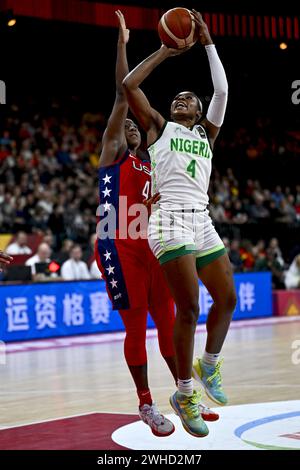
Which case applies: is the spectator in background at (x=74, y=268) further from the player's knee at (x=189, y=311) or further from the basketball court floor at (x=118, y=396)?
the player's knee at (x=189, y=311)

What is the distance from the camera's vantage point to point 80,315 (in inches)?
554

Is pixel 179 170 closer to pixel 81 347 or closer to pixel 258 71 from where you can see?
pixel 81 347

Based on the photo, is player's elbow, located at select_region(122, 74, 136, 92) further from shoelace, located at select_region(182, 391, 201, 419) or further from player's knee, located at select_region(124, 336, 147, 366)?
shoelace, located at select_region(182, 391, 201, 419)

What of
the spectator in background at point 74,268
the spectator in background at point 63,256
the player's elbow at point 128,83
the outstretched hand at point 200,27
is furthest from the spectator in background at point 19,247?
the player's elbow at point 128,83

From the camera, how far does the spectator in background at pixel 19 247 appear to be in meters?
14.5

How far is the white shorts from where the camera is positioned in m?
5.57

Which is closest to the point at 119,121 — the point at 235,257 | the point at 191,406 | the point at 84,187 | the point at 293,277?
the point at 191,406

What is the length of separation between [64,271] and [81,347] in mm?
2059

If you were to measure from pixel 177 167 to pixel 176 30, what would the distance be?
873 mm

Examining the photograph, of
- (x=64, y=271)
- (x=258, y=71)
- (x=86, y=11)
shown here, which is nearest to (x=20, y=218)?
(x=64, y=271)

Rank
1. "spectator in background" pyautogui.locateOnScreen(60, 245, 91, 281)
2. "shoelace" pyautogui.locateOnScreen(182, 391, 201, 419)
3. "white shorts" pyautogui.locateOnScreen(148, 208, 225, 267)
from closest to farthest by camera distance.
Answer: "shoelace" pyautogui.locateOnScreen(182, 391, 201, 419) < "white shorts" pyautogui.locateOnScreen(148, 208, 225, 267) < "spectator in background" pyautogui.locateOnScreen(60, 245, 91, 281)

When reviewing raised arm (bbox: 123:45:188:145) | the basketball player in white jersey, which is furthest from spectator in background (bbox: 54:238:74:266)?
raised arm (bbox: 123:45:188:145)

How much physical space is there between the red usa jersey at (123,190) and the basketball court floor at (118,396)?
4.67ft

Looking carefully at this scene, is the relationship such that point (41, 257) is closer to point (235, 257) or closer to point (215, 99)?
point (235, 257)
